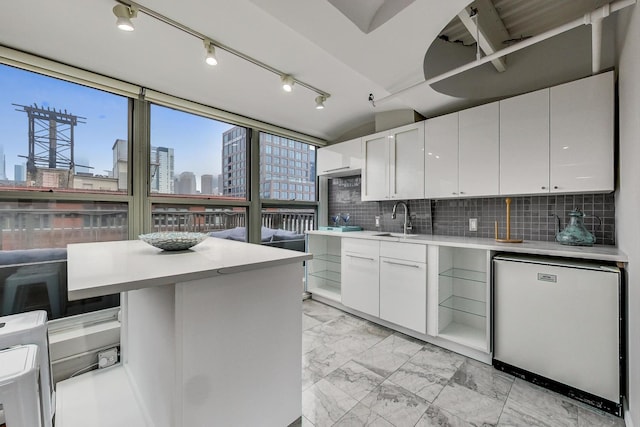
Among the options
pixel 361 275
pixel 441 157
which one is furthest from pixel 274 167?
pixel 441 157

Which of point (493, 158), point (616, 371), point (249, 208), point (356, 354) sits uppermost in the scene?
point (493, 158)

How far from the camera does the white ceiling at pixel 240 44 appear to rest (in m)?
1.47

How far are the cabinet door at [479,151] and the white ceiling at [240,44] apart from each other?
321 millimetres

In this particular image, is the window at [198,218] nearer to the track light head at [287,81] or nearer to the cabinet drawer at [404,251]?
the track light head at [287,81]

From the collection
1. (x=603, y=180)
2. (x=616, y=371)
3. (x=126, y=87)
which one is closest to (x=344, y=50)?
(x=126, y=87)

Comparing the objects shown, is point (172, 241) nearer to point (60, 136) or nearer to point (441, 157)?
point (60, 136)

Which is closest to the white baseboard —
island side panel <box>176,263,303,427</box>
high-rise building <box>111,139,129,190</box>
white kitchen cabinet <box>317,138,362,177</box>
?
island side panel <box>176,263,303,427</box>

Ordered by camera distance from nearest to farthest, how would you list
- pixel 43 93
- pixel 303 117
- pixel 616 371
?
pixel 616 371
pixel 43 93
pixel 303 117

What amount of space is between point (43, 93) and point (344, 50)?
228cm

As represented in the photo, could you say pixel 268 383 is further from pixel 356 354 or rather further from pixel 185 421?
pixel 356 354

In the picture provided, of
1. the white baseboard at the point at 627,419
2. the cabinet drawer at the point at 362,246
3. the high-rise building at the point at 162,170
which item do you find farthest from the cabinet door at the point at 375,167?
the white baseboard at the point at 627,419

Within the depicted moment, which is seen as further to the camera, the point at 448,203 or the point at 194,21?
the point at 448,203

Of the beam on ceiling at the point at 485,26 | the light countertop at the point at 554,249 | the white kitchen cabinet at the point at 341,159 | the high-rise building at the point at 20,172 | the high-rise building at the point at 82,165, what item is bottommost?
the light countertop at the point at 554,249

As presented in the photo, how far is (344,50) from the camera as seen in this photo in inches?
70.7
